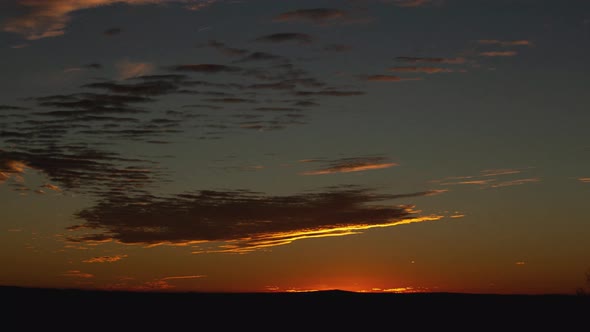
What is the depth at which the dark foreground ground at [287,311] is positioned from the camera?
29.1 m

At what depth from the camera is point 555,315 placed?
3278 cm

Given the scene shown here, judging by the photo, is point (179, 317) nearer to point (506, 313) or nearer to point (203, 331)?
point (203, 331)

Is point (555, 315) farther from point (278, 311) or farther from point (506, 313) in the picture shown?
point (278, 311)

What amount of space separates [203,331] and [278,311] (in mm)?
6809

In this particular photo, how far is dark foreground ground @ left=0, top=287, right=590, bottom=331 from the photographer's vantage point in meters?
29.1

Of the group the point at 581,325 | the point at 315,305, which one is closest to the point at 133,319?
the point at 315,305

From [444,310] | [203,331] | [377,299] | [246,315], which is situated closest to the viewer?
[203,331]

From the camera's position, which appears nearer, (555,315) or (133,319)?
(133,319)

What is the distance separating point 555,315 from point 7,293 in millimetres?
25494

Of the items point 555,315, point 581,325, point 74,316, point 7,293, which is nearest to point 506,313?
point 555,315

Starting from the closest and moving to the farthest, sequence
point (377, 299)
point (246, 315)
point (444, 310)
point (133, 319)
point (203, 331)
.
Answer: point (203, 331)
point (133, 319)
point (246, 315)
point (444, 310)
point (377, 299)

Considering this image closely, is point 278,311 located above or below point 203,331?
above

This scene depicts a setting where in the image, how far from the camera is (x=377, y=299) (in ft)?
128

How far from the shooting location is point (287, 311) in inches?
1323
